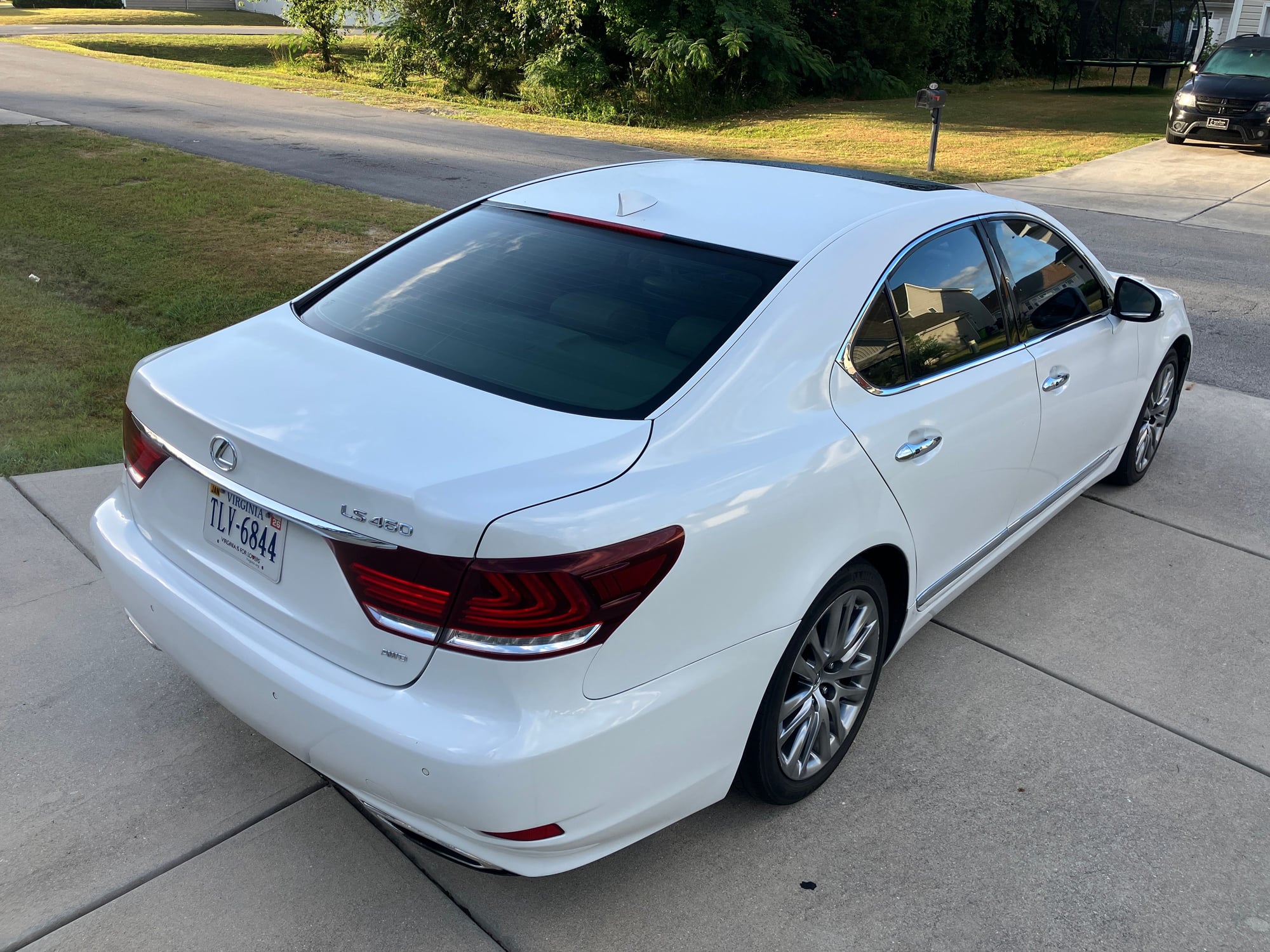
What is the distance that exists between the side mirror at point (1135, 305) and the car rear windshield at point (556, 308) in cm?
204

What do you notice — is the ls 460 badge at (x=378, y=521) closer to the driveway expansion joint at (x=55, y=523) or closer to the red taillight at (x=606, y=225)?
the red taillight at (x=606, y=225)

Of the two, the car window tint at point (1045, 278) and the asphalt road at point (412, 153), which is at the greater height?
the car window tint at point (1045, 278)

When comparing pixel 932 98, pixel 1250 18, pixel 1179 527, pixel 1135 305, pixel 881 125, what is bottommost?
pixel 1179 527

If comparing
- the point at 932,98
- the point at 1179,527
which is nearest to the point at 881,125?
the point at 932,98

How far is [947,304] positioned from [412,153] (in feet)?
41.5

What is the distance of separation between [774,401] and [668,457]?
0.41 m

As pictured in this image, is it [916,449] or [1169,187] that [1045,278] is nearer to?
[916,449]

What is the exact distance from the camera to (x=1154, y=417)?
5.21m

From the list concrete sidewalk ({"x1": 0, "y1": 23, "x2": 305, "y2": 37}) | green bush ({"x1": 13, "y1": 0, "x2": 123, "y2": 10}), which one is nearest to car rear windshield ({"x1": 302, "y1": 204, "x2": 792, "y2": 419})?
concrete sidewalk ({"x1": 0, "y1": 23, "x2": 305, "y2": 37})

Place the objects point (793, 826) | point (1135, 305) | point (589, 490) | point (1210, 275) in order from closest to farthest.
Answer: point (589, 490) → point (793, 826) → point (1135, 305) → point (1210, 275)

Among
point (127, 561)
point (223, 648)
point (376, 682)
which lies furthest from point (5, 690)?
point (376, 682)

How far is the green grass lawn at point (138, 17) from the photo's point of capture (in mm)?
40031

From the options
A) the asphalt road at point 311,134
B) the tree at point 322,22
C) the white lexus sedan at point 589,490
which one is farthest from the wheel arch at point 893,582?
the tree at point 322,22

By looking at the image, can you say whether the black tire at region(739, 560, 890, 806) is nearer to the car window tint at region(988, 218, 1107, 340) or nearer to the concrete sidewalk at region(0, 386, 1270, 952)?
the concrete sidewalk at region(0, 386, 1270, 952)
